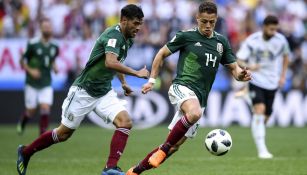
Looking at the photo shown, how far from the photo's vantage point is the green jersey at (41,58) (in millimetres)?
16500

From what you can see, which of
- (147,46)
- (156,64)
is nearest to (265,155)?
(156,64)

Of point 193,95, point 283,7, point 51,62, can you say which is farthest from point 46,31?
point 283,7

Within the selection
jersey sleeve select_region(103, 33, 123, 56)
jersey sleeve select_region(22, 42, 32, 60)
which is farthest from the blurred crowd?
jersey sleeve select_region(103, 33, 123, 56)

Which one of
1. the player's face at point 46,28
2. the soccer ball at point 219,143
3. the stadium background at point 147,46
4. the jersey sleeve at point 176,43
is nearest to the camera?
the soccer ball at point 219,143

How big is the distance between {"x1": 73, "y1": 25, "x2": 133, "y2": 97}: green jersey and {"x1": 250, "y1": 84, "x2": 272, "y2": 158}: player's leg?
14.2 ft

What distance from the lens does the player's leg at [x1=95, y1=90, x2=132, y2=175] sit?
933cm

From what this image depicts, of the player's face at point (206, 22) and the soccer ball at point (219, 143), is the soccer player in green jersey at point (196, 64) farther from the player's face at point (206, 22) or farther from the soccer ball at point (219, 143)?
the soccer ball at point (219, 143)

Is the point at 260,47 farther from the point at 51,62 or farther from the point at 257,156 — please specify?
the point at 51,62

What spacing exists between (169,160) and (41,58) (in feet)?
17.5

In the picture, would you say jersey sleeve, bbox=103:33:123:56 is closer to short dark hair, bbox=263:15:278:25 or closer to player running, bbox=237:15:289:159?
short dark hair, bbox=263:15:278:25

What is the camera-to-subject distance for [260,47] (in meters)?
13.9

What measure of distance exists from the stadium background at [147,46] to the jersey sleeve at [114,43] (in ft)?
36.6

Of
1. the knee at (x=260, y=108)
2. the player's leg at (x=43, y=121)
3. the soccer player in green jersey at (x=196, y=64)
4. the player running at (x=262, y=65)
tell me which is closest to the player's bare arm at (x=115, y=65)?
the soccer player in green jersey at (x=196, y=64)

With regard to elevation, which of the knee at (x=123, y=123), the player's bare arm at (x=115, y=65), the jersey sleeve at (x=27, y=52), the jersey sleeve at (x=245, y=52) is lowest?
the jersey sleeve at (x=27, y=52)
